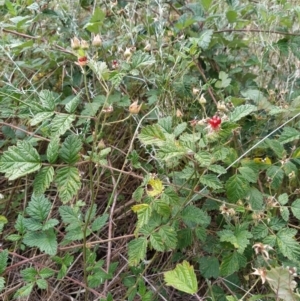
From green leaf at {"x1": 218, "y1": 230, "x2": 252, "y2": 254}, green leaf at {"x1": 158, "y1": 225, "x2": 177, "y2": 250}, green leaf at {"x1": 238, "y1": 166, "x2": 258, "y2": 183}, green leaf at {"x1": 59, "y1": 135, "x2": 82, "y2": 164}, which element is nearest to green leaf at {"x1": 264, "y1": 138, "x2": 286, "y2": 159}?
green leaf at {"x1": 238, "y1": 166, "x2": 258, "y2": 183}

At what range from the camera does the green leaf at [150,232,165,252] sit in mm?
983

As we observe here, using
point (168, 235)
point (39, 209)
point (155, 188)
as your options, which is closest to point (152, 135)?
point (155, 188)

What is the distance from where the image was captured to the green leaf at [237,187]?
3.44ft

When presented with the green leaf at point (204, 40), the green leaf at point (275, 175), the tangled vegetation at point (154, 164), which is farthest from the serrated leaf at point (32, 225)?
the green leaf at point (204, 40)

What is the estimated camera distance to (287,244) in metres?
1.02

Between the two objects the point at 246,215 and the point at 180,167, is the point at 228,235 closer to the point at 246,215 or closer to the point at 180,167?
the point at 246,215

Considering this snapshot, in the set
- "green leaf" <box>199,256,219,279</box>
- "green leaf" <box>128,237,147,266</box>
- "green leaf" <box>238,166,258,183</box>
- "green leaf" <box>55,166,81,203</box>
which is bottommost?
"green leaf" <box>199,256,219,279</box>

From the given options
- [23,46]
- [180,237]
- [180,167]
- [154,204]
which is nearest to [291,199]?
[180,167]

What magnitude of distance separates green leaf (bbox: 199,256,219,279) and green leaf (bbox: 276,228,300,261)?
0.62ft

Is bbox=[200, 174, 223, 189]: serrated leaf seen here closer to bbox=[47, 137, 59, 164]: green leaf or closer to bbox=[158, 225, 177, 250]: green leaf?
bbox=[158, 225, 177, 250]: green leaf

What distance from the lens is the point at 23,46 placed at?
1.41 metres

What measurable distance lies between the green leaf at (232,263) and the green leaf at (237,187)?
121 millimetres

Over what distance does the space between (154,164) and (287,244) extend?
53 cm

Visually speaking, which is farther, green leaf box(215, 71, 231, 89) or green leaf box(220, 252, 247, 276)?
green leaf box(215, 71, 231, 89)
